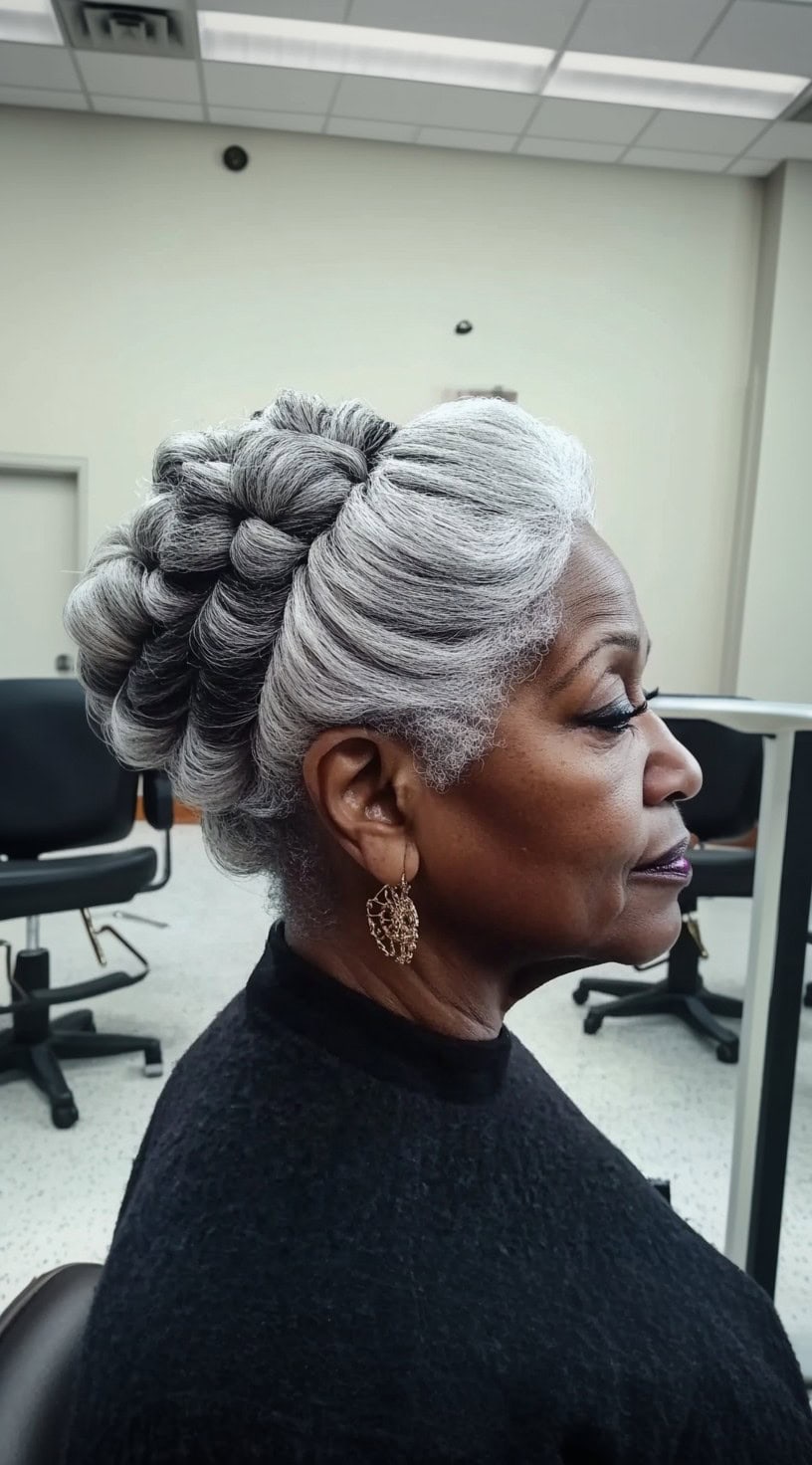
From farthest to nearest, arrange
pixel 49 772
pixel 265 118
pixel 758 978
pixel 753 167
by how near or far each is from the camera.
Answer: pixel 753 167 → pixel 265 118 → pixel 49 772 → pixel 758 978

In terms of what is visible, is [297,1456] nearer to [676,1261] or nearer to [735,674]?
[676,1261]

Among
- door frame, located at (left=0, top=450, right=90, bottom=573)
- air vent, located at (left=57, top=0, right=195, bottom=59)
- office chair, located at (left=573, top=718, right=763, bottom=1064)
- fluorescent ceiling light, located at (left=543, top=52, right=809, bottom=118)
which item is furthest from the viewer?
door frame, located at (left=0, top=450, right=90, bottom=573)

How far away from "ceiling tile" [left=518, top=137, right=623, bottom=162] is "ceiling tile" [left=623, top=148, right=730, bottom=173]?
107 mm

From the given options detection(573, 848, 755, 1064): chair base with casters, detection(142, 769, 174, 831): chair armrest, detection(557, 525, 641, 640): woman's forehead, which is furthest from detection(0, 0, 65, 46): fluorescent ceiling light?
detection(557, 525, 641, 640): woman's forehead

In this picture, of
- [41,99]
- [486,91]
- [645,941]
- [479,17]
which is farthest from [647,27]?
[645,941]

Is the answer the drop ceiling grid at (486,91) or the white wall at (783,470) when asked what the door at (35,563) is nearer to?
the drop ceiling grid at (486,91)

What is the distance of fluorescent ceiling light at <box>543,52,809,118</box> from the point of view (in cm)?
455

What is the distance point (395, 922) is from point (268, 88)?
17.4 ft

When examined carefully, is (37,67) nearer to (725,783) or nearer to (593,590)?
(725,783)

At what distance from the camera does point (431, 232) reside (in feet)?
17.9

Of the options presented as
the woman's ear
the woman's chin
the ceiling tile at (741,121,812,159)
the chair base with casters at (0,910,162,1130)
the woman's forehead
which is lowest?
the chair base with casters at (0,910,162,1130)

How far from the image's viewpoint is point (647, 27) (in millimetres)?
4215

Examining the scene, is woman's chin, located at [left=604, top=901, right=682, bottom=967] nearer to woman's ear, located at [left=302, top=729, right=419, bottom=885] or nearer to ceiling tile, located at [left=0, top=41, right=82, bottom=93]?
woman's ear, located at [left=302, top=729, right=419, bottom=885]

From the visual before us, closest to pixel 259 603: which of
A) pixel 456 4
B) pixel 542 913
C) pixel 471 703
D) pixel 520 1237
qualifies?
pixel 471 703
